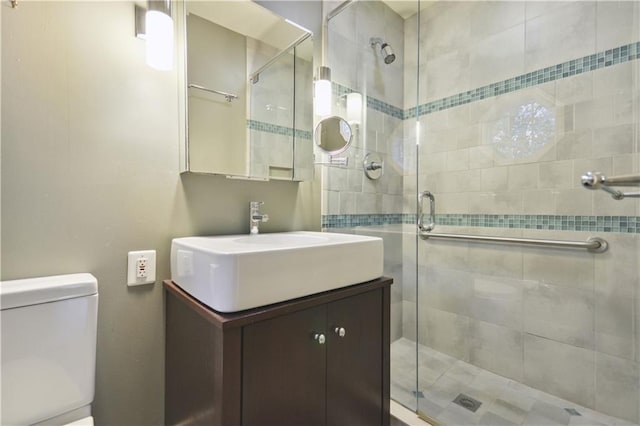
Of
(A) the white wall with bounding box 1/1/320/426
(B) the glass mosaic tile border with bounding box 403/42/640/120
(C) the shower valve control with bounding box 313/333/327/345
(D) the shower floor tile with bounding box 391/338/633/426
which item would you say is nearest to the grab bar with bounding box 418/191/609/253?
(B) the glass mosaic tile border with bounding box 403/42/640/120

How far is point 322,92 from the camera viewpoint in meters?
1.51

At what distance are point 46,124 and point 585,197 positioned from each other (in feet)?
6.89

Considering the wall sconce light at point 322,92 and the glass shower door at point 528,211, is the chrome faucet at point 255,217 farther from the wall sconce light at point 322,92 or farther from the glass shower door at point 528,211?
the glass shower door at point 528,211

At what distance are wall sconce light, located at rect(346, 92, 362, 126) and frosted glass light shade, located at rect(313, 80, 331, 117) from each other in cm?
20

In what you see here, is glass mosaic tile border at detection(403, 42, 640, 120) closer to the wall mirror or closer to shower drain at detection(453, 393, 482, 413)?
the wall mirror

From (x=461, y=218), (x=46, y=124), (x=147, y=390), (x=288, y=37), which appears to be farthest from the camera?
(x=461, y=218)

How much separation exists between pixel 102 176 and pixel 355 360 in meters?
1.01

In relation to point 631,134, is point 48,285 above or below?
below

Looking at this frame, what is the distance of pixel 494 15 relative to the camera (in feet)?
5.63

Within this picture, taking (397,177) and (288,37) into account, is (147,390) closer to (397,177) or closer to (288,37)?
(288,37)

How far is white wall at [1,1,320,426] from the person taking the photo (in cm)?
84

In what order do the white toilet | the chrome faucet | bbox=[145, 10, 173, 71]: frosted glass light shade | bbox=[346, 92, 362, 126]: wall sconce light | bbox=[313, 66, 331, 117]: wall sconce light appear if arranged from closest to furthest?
the white toilet, bbox=[145, 10, 173, 71]: frosted glass light shade, the chrome faucet, bbox=[313, 66, 331, 117]: wall sconce light, bbox=[346, 92, 362, 126]: wall sconce light

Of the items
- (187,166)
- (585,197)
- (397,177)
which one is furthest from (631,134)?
(187,166)

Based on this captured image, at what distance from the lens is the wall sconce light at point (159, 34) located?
941 millimetres
